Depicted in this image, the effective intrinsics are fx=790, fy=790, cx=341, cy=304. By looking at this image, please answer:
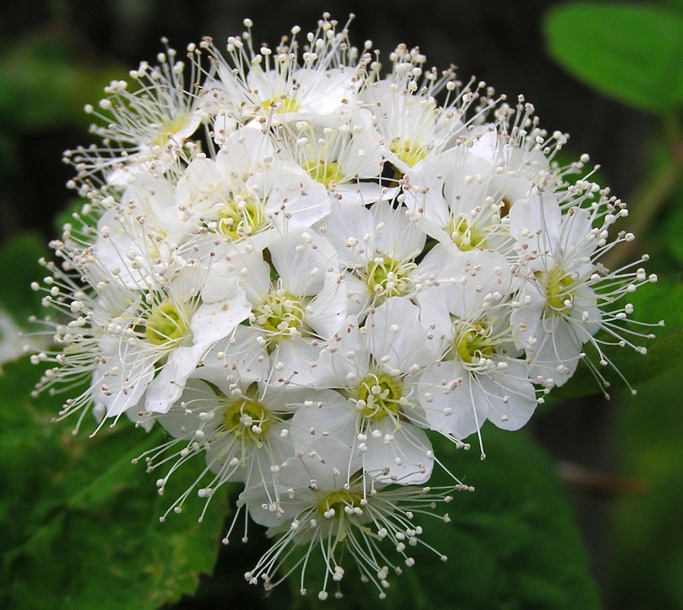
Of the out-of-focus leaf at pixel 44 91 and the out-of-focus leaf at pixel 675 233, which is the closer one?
the out-of-focus leaf at pixel 675 233

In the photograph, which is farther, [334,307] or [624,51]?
[624,51]

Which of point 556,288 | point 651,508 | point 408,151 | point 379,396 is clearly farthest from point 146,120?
point 651,508

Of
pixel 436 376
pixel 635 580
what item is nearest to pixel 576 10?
pixel 436 376

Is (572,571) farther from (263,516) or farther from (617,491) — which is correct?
(263,516)

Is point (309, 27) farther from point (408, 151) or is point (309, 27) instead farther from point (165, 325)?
point (165, 325)

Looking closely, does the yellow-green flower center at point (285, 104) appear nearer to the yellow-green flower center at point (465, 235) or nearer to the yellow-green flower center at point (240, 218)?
the yellow-green flower center at point (240, 218)

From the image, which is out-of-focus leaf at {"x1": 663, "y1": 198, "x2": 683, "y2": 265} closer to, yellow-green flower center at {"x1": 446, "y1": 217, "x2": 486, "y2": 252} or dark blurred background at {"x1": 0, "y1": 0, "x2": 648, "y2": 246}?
dark blurred background at {"x1": 0, "y1": 0, "x2": 648, "y2": 246}

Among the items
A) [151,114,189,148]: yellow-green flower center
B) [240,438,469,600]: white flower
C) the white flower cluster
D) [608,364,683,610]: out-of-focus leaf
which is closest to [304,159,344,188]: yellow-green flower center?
the white flower cluster

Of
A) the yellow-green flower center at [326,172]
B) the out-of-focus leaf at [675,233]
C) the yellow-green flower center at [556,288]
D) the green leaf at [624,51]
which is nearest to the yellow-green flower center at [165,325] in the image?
the yellow-green flower center at [326,172]
